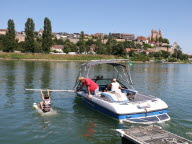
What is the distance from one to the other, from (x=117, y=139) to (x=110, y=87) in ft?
19.3

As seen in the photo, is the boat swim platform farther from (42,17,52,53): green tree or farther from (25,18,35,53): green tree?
(42,17,52,53): green tree

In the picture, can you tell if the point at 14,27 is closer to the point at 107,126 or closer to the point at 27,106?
the point at 27,106

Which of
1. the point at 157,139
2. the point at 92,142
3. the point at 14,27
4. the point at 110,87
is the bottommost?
the point at 92,142

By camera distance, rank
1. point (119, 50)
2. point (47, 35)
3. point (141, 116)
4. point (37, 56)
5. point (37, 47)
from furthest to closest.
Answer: point (119, 50) → point (47, 35) → point (37, 56) → point (37, 47) → point (141, 116)

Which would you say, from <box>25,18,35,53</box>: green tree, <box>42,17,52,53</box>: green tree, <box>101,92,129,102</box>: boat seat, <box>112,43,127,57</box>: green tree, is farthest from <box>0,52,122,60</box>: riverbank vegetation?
<box>101,92,129,102</box>: boat seat

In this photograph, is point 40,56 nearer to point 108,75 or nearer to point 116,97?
point 108,75

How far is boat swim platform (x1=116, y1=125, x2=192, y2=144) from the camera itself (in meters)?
7.64

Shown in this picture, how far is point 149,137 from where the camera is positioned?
8031mm

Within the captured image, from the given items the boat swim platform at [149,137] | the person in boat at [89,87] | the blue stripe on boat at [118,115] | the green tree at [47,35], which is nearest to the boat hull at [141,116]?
the blue stripe on boat at [118,115]

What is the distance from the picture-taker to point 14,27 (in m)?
84.4

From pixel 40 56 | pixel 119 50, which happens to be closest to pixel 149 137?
pixel 40 56

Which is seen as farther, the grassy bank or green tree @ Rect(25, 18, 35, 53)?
green tree @ Rect(25, 18, 35, 53)

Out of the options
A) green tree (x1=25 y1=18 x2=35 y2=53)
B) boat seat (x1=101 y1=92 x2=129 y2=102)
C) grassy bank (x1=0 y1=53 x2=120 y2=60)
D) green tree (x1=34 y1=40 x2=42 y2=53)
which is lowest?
boat seat (x1=101 y1=92 x2=129 y2=102)

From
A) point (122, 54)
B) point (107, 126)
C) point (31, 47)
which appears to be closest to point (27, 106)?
point (107, 126)
